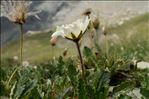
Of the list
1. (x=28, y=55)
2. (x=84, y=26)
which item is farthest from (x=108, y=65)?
(x=28, y=55)

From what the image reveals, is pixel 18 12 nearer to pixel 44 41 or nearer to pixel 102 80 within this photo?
pixel 102 80

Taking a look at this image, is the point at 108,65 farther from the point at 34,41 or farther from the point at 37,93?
the point at 34,41

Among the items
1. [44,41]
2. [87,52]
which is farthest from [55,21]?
[87,52]

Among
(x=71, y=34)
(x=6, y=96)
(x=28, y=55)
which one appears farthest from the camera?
(x=28, y=55)

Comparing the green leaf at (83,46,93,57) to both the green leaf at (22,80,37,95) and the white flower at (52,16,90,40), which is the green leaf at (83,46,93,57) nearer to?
the green leaf at (22,80,37,95)

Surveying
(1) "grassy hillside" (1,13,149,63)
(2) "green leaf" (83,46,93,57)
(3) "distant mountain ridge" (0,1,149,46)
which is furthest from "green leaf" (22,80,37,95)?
(3) "distant mountain ridge" (0,1,149,46)

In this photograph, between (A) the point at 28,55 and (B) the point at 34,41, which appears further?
(B) the point at 34,41

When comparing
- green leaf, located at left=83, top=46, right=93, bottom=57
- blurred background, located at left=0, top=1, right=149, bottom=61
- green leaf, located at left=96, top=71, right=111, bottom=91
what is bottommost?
green leaf, located at left=96, top=71, right=111, bottom=91

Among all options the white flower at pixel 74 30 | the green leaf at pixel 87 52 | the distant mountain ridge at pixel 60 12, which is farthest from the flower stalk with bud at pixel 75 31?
the distant mountain ridge at pixel 60 12
